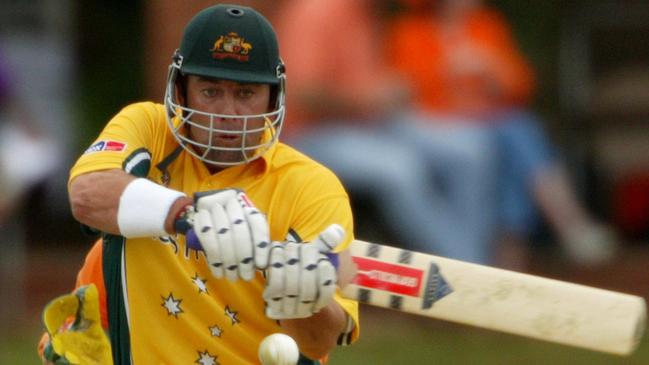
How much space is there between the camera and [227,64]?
168 inches

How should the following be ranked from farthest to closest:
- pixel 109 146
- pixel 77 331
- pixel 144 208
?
pixel 77 331 → pixel 109 146 → pixel 144 208

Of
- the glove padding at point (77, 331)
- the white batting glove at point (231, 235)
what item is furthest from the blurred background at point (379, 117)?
the white batting glove at point (231, 235)

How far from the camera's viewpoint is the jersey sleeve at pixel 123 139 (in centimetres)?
419

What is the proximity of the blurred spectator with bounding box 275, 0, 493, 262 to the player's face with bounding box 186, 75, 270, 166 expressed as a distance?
352cm

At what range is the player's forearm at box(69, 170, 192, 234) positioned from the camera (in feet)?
13.4

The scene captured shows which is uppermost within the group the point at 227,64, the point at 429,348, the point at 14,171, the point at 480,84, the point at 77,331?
the point at 227,64

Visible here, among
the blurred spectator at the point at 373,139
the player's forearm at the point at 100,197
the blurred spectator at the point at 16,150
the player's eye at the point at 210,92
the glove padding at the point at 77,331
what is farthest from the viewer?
the blurred spectator at the point at 16,150

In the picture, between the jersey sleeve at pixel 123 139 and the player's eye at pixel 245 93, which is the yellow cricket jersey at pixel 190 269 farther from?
the player's eye at pixel 245 93

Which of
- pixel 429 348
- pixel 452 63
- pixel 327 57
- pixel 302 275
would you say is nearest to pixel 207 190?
pixel 302 275

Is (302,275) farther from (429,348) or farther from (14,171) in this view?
(14,171)

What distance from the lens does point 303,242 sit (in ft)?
13.4

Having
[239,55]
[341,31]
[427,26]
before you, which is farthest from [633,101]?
[239,55]

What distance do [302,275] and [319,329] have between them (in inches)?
16.1

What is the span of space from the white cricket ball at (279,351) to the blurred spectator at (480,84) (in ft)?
14.4
